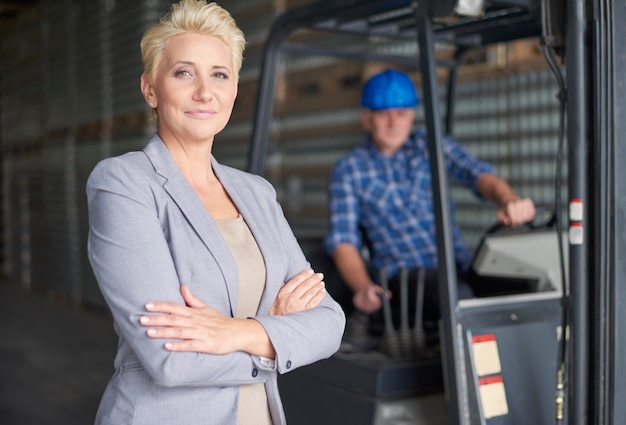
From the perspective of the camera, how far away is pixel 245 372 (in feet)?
5.24

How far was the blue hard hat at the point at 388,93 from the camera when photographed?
11.6ft

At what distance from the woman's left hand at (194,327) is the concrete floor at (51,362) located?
11.3ft

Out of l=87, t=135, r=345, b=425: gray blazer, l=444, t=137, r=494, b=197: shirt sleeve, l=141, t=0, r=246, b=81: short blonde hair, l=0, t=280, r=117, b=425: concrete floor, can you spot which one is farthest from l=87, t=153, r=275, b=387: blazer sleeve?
l=0, t=280, r=117, b=425: concrete floor

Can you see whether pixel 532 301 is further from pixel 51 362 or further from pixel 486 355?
pixel 51 362

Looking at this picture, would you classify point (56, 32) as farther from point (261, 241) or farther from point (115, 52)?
point (261, 241)

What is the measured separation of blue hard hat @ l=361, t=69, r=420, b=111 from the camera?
354 cm

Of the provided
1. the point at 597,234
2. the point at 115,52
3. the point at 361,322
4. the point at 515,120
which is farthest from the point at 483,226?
the point at 115,52

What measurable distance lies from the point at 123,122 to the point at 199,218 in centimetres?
640

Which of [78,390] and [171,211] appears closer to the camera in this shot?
[171,211]

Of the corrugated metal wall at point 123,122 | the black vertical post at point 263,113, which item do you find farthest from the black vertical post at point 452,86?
the black vertical post at point 263,113

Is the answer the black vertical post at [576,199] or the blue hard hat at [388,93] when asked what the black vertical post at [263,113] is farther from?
the black vertical post at [576,199]

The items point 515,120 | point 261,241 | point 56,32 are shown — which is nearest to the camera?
point 261,241

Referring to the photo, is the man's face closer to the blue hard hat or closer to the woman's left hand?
the blue hard hat

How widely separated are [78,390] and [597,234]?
13.2ft
